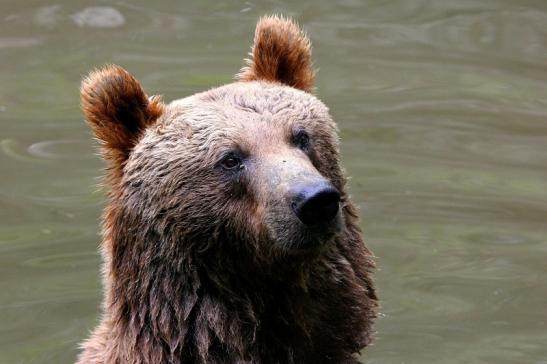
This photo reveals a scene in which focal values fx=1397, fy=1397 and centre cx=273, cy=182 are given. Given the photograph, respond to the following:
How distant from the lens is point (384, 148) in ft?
41.5

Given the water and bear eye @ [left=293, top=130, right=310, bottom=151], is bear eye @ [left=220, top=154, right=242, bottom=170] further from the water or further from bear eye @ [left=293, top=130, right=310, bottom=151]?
the water

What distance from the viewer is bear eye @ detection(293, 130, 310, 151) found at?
24.3 ft

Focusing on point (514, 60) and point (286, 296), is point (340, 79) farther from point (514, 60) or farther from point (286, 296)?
point (286, 296)

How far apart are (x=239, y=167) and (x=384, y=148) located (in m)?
5.49

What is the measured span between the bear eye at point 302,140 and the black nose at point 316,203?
590mm

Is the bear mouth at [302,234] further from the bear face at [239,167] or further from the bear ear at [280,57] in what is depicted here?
the bear ear at [280,57]

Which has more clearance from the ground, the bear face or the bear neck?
the bear face

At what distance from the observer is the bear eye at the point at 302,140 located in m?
7.41

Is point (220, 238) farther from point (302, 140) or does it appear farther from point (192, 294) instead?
point (302, 140)

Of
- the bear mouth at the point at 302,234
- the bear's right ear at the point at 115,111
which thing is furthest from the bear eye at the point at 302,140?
the bear's right ear at the point at 115,111

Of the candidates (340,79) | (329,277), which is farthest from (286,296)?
(340,79)

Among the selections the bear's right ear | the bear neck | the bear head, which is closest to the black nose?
the bear head

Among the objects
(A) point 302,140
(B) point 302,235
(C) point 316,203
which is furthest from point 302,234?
(A) point 302,140

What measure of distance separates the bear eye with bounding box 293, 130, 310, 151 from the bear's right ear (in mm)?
854
